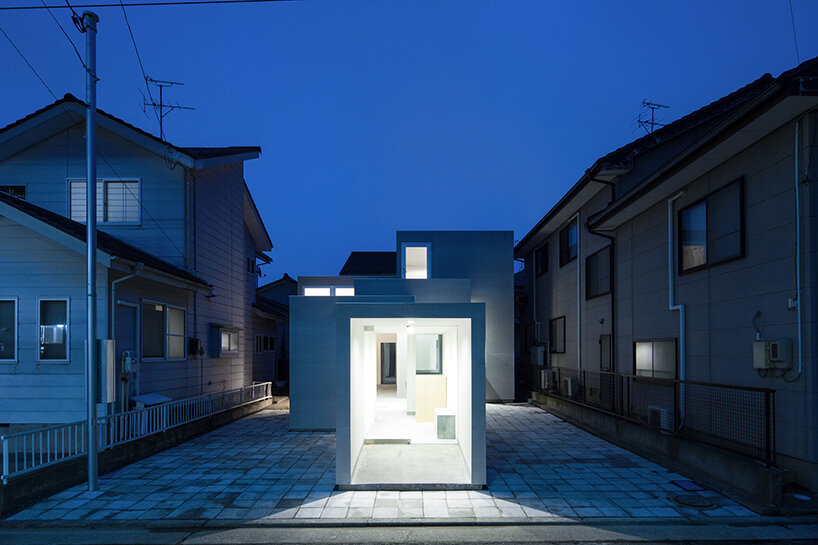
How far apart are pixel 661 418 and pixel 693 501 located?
2.46 metres

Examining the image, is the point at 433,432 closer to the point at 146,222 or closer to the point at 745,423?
the point at 745,423

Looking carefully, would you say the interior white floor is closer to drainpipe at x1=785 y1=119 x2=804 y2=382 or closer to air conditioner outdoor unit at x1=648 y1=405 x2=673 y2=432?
air conditioner outdoor unit at x1=648 y1=405 x2=673 y2=432

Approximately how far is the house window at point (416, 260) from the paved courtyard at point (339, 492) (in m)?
8.58

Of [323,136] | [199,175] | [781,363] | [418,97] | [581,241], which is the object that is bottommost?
[781,363]

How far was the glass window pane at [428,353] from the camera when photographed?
1617 cm

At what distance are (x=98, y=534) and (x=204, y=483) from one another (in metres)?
1.90

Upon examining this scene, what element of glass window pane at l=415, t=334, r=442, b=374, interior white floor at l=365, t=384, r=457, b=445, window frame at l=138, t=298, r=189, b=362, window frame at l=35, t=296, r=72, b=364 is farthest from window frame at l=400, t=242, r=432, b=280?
window frame at l=35, t=296, r=72, b=364

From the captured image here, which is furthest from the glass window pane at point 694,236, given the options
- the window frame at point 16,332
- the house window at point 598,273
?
the window frame at point 16,332

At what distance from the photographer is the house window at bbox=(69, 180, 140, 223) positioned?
12227 millimetres

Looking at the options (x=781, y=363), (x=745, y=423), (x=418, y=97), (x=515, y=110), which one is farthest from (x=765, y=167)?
(x=418, y=97)

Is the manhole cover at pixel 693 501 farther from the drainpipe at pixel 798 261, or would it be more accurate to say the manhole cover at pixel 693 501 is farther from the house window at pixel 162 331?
the house window at pixel 162 331

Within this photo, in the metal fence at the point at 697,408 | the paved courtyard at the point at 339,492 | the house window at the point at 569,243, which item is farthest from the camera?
the house window at the point at 569,243

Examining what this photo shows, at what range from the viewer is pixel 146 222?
1241 cm

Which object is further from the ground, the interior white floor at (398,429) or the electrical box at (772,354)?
the electrical box at (772,354)
